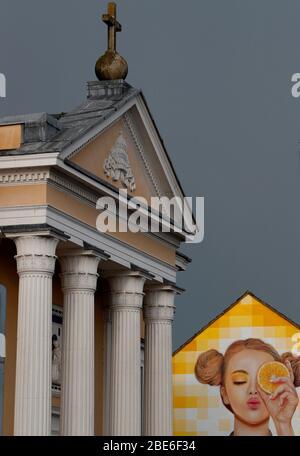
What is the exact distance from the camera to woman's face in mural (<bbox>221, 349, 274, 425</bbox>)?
5056cm

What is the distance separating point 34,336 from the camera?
34.2m

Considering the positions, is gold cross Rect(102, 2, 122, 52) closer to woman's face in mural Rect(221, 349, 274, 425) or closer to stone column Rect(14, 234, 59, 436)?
stone column Rect(14, 234, 59, 436)

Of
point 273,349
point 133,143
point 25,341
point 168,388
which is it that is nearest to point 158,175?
point 133,143

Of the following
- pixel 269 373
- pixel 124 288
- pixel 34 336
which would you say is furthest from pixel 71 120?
pixel 269 373

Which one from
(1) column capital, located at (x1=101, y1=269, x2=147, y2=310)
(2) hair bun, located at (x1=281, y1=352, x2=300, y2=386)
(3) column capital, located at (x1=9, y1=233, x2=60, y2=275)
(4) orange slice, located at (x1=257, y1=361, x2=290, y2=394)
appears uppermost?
(2) hair bun, located at (x1=281, y1=352, x2=300, y2=386)

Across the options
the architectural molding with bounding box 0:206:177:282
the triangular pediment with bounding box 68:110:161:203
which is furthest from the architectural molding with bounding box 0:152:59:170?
the triangular pediment with bounding box 68:110:161:203

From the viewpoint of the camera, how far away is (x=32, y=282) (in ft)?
113

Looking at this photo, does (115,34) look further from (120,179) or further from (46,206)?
(46,206)

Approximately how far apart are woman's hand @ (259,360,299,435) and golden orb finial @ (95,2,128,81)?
14.4m

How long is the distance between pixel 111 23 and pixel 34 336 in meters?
9.72

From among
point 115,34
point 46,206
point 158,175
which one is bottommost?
point 46,206

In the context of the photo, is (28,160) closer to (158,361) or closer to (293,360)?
(158,361)

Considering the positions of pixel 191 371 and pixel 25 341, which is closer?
pixel 25 341

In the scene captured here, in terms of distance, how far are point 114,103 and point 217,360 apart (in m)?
15.8
